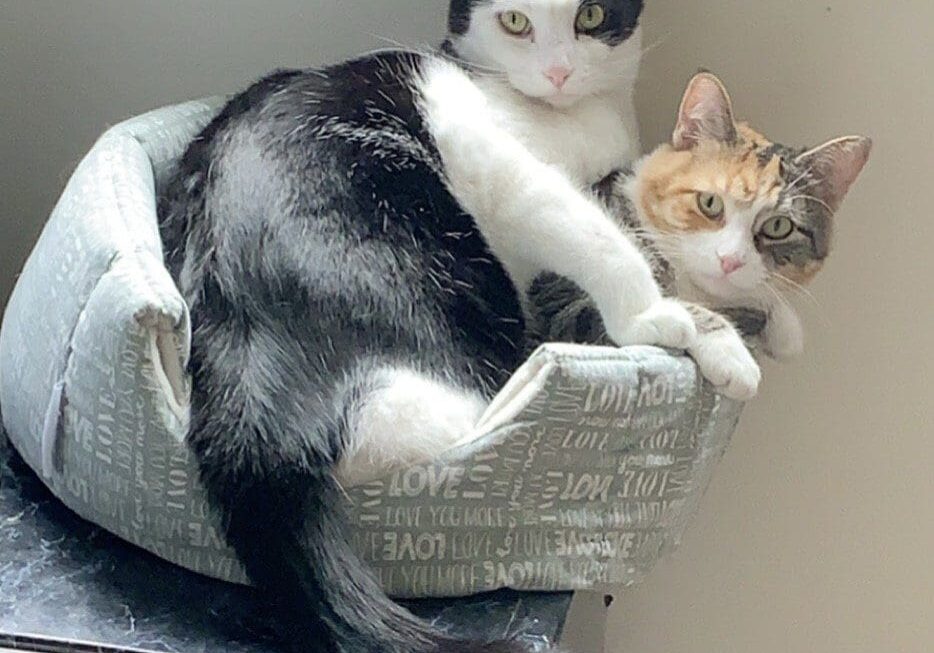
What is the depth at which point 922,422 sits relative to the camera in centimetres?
137

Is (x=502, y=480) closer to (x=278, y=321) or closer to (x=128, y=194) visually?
(x=278, y=321)

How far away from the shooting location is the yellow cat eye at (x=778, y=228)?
1.07 m

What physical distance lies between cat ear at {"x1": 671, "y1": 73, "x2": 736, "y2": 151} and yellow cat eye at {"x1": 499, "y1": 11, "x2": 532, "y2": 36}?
165mm

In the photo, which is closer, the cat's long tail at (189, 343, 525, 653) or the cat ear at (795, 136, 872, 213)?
the cat's long tail at (189, 343, 525, 653)

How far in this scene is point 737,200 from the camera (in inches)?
41.7

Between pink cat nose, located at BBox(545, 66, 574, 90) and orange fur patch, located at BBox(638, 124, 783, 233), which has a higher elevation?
pink cat nose, located at BBox(545, 66, 574, 90)

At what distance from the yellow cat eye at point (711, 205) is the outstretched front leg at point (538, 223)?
0.28ft

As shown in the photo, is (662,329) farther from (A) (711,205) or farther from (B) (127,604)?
(B) (127,604)

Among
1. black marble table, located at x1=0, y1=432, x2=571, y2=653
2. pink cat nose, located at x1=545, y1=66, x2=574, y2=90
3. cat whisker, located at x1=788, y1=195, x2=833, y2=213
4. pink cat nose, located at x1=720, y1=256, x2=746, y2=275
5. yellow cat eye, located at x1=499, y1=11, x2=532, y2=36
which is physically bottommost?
black marble table, located at x1=0, y1=432, x2=571, y2=653

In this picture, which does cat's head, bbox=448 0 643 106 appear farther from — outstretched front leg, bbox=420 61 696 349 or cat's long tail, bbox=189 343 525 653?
cat's long tail, bbox=189 343 525 653

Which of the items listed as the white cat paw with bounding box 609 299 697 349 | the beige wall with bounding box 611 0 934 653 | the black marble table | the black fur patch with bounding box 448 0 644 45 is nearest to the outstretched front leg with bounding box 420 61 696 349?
the white cat paw with bounding box 609 299 697 349

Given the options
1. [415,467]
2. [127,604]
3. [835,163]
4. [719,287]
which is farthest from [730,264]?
[127,604]

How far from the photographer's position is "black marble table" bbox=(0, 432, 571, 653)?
83cm

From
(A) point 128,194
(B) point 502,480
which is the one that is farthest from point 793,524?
A: (A) point 128,194
